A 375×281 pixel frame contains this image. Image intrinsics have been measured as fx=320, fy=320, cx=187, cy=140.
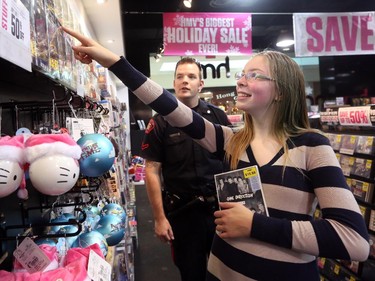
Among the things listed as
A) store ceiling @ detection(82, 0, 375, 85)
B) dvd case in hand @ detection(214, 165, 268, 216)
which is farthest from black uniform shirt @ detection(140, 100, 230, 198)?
store ceiling @ detection(82, 0, 375, 85)

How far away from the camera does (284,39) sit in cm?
780

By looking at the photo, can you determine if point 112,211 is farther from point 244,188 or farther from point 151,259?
point 151,259

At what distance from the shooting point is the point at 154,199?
6.57ft

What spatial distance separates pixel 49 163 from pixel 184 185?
1.28 metres

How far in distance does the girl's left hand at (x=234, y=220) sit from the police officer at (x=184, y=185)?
0.84 meters

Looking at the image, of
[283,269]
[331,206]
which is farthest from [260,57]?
[283,269]

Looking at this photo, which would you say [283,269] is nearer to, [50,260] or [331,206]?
[331,206]

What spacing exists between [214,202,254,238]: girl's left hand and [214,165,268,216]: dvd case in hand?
41mm

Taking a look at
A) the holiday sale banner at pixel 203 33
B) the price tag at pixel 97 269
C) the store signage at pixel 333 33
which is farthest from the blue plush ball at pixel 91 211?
the store signage at pixel 333 33

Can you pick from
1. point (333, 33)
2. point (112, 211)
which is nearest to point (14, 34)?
point (112, 211)

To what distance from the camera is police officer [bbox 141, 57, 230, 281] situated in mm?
1938

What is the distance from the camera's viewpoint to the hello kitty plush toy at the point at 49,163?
761 millimetres

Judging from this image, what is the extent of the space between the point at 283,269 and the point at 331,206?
256 millimetres

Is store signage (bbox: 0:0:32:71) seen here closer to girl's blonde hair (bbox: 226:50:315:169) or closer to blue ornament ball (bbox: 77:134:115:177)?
blue ornament ball (bbox: 77:134:115:177)
